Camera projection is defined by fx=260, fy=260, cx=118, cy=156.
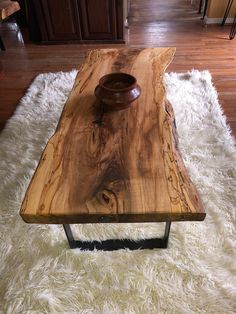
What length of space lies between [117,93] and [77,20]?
7.84 feet

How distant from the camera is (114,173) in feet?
2.93

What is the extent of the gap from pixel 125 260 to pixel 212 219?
0.47 metres

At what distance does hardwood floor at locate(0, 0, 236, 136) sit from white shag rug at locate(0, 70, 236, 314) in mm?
600

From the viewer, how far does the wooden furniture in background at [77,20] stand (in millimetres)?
2908

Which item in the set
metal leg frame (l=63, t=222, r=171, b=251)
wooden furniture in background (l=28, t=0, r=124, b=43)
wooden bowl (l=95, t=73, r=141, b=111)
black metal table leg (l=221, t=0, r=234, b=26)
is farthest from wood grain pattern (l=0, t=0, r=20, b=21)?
black metal table leg (l=221, t=0, r=234, b=26)

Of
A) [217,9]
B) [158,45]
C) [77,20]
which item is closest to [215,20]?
[217,9]

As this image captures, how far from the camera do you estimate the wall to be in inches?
130

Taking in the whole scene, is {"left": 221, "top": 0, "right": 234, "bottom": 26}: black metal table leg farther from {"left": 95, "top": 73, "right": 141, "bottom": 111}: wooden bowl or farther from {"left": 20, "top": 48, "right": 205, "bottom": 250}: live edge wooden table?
{"left": 95, "top": 73, "right": 141, "bottom": 111}: wooden bowl

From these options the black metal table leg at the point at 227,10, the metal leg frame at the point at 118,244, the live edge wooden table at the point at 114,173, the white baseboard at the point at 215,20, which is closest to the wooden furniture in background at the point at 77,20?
the white baseboard at the point at 215,20

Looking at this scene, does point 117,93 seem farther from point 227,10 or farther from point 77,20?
point 227,10

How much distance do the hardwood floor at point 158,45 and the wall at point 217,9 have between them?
15 cm

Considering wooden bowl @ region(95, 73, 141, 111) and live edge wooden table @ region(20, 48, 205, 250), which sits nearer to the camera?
live edge wooden table @ region(20, 48, 205, 250)

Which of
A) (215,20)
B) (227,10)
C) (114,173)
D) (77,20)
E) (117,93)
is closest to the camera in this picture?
(114,173)

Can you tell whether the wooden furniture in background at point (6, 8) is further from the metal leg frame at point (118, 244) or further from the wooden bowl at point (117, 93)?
the metal leg frame at point (118, 244)
